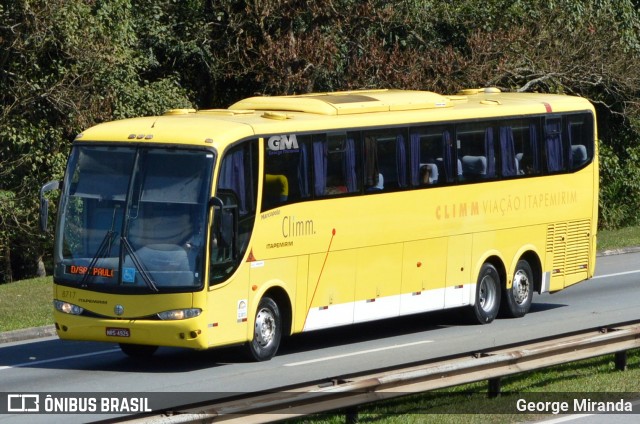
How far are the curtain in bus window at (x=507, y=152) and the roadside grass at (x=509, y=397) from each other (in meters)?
5.79

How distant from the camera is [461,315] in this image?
20.8 metres

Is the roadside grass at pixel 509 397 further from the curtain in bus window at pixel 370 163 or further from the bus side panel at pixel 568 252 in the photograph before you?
the bus side panel at pixel 568 252

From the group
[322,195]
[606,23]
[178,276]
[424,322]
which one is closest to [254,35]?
[606,23]

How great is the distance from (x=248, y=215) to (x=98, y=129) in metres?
2.19

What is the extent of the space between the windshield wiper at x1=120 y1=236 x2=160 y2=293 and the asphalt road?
1.07 m

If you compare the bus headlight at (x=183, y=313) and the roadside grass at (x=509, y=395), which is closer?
the roadside grass at (x=509, y=395)

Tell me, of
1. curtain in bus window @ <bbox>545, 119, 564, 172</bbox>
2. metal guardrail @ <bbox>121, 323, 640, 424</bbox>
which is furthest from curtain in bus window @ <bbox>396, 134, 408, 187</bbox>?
metal guardrail @ <bbox>121, 323, 640, 424</bbox>

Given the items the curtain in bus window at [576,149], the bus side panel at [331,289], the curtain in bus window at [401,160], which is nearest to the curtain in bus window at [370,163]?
the curtain in bus window at [401,160]

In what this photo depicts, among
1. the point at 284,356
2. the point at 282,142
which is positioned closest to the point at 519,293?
the point at 284,356

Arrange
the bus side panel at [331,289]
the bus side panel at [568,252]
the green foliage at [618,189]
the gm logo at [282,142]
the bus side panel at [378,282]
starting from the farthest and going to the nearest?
the green foliage at [618,189] → the bus side panel at [568,252] → the bus side panel at [378,282] → the bus side panel at [331,289] → the gm logo at [282,142]

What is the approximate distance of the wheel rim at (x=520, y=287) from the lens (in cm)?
2136

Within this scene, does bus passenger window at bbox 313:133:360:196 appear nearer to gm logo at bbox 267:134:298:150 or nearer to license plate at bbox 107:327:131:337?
gm logo at bbox 267:134:298:150

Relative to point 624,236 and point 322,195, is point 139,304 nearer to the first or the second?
point 322,195

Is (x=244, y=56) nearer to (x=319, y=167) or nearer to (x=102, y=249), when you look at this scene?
(x=319, y=167)
